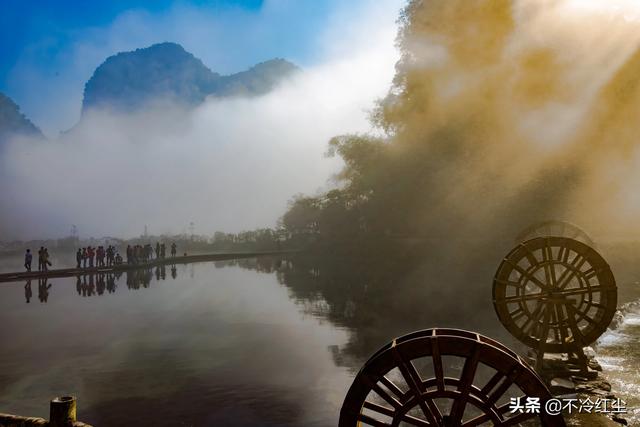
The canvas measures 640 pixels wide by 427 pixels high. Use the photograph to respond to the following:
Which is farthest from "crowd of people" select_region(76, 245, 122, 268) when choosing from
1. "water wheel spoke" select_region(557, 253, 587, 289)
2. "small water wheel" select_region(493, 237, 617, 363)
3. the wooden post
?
"water wheel spoke" select_region(557, 253, 587, 289)

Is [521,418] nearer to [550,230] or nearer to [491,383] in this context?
[491,383]

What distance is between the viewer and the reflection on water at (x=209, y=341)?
9.74 m

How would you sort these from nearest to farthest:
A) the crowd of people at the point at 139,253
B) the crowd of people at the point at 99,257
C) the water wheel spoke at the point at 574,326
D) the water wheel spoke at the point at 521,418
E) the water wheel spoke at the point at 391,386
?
the water wheel spoke at the point at 521,418
the water wheel spoke at the point at 391,386
the water wheel spoke at the point at 574,326
the crowd of people at the point at 99,257
the crowd of people at the point at 139,253

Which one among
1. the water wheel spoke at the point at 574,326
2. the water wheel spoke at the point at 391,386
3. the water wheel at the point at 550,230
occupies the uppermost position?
the water wheel at the point at 550,230

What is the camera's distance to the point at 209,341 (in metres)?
14.9

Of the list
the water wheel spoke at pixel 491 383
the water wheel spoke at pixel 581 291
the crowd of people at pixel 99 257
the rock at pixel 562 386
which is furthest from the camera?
the crowd of people at pixel 99 257

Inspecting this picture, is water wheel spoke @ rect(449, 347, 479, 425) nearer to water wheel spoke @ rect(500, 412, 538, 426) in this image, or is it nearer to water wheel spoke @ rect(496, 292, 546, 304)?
water wheel spoke @ rect(500, 412, 538, 426)

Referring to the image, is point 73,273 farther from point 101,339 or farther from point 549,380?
point 549,380

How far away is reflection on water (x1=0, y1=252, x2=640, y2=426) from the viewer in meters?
9.74

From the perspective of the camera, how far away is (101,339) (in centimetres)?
1482

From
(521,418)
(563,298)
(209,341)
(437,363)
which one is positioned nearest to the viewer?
(521,418)

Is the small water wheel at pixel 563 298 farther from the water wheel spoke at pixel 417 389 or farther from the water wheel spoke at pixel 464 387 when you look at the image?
the water wheel spoke at pixel 417 389

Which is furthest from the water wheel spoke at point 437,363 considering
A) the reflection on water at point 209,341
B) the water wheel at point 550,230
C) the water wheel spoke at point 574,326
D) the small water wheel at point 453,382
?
the water wheel at point 550,230

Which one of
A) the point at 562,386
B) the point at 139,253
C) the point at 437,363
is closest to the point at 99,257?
the point at 139,253
